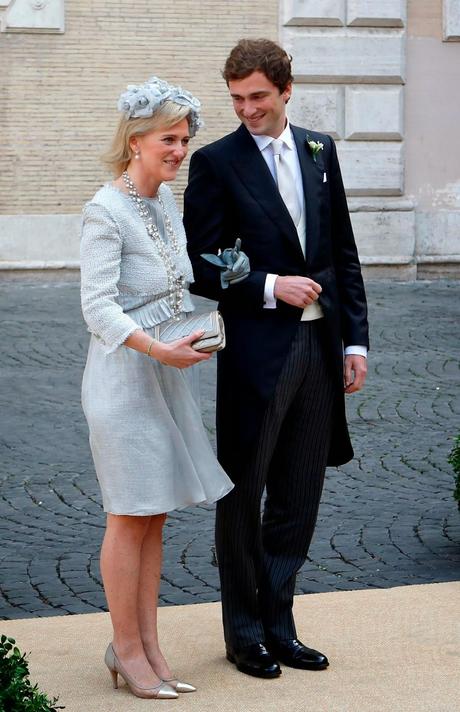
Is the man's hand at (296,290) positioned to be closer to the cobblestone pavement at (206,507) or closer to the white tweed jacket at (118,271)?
the white tweed jacket at (118,271)

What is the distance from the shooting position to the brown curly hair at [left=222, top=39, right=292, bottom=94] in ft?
13.2

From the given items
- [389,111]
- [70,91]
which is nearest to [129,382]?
[70,91]

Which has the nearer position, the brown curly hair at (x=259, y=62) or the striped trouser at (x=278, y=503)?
the brown curly hair at (x=259, y=62)

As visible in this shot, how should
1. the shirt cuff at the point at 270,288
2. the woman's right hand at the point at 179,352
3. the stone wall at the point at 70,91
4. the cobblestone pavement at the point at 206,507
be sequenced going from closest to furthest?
the woman's right hand at the point at 179,352 < the shirt cuff at the point at 270,288 < the cobblestone pavement at the point at 206,507 < the stone wall at the point at 70,91

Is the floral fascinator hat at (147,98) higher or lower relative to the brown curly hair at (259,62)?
lower

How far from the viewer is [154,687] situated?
4.03 m

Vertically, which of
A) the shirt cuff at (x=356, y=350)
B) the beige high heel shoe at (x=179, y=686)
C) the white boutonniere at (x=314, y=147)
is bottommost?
the beige high heel shoe at (x=179, y=686)

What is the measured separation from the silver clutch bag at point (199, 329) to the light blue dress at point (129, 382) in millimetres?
57

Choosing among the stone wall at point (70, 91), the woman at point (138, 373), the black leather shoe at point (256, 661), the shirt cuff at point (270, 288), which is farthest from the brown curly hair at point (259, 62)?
the stone wall at point (70, 91)

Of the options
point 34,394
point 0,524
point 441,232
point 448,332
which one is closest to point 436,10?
point 441,232

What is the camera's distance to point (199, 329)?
12.6ft

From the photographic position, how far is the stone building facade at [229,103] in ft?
45.7

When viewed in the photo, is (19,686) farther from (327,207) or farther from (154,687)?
(327,207)

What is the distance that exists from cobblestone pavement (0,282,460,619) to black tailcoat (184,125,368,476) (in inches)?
47.5
